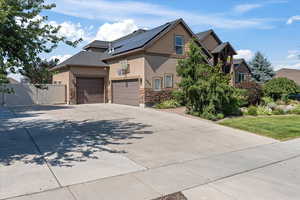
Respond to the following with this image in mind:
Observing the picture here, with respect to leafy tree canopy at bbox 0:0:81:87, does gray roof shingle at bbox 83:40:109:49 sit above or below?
above

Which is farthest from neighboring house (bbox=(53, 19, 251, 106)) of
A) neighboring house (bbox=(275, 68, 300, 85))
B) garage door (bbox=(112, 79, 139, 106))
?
neighboring house (bbox=(275, 68, 300, 85))

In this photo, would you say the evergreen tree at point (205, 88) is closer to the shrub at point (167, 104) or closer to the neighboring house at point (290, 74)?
the shrub at point (167, 104)

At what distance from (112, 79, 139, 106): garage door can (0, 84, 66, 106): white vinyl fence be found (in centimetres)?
478

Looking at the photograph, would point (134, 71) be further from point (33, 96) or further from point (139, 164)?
point (139, 164)

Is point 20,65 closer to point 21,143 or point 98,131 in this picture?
point 21,143

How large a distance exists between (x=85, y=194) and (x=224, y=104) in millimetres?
11108

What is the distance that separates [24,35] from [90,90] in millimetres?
14923

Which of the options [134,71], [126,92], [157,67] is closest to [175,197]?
[157,67]

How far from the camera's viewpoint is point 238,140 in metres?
8.17

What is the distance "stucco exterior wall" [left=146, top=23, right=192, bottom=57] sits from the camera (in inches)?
691

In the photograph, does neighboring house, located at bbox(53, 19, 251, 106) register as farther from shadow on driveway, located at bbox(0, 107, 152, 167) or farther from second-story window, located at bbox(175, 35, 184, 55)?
shadow on driveway, located at bbox(0, 107, 152, 167)

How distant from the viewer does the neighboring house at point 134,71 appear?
17328mm

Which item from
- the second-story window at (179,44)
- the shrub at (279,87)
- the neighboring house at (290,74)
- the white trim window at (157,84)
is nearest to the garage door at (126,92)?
the white trim window at (157,84)

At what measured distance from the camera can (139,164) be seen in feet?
17.4
